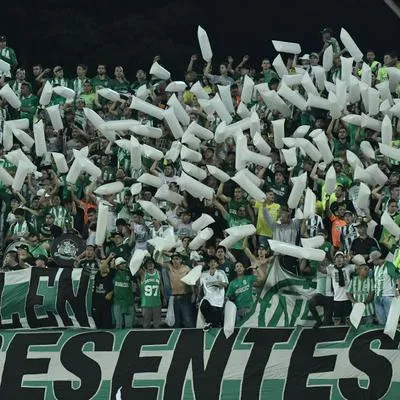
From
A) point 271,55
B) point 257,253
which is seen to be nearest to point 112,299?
point 257,253

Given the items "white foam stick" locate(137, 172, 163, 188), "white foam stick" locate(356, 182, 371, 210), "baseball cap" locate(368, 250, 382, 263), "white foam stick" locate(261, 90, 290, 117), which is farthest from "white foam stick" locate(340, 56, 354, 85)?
"baseball cap" locate(368, 250, 382, 263)

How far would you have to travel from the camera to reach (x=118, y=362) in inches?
761

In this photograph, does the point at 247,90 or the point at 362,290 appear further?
the point at 247,90

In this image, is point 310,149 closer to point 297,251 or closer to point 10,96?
point 297,251

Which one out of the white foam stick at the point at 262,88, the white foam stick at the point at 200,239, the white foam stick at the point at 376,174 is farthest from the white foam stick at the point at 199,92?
the white foam stick at the point at 200,239

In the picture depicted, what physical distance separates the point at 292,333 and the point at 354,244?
1765mm

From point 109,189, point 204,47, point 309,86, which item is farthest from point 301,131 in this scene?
point 204,47

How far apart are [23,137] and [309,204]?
4.86 m

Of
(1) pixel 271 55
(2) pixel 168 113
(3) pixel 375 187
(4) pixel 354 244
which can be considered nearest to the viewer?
(4) pixel 354 244

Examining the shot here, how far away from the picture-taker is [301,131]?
23.0m

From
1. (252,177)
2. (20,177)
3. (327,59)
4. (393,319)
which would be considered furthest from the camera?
(327,59)

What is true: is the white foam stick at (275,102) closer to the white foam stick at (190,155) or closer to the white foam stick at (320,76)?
the white foam stick at (320,76)

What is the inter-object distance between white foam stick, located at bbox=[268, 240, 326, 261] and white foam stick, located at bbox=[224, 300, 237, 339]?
0.91m

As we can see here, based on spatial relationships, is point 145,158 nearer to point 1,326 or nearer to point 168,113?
point 168,113
